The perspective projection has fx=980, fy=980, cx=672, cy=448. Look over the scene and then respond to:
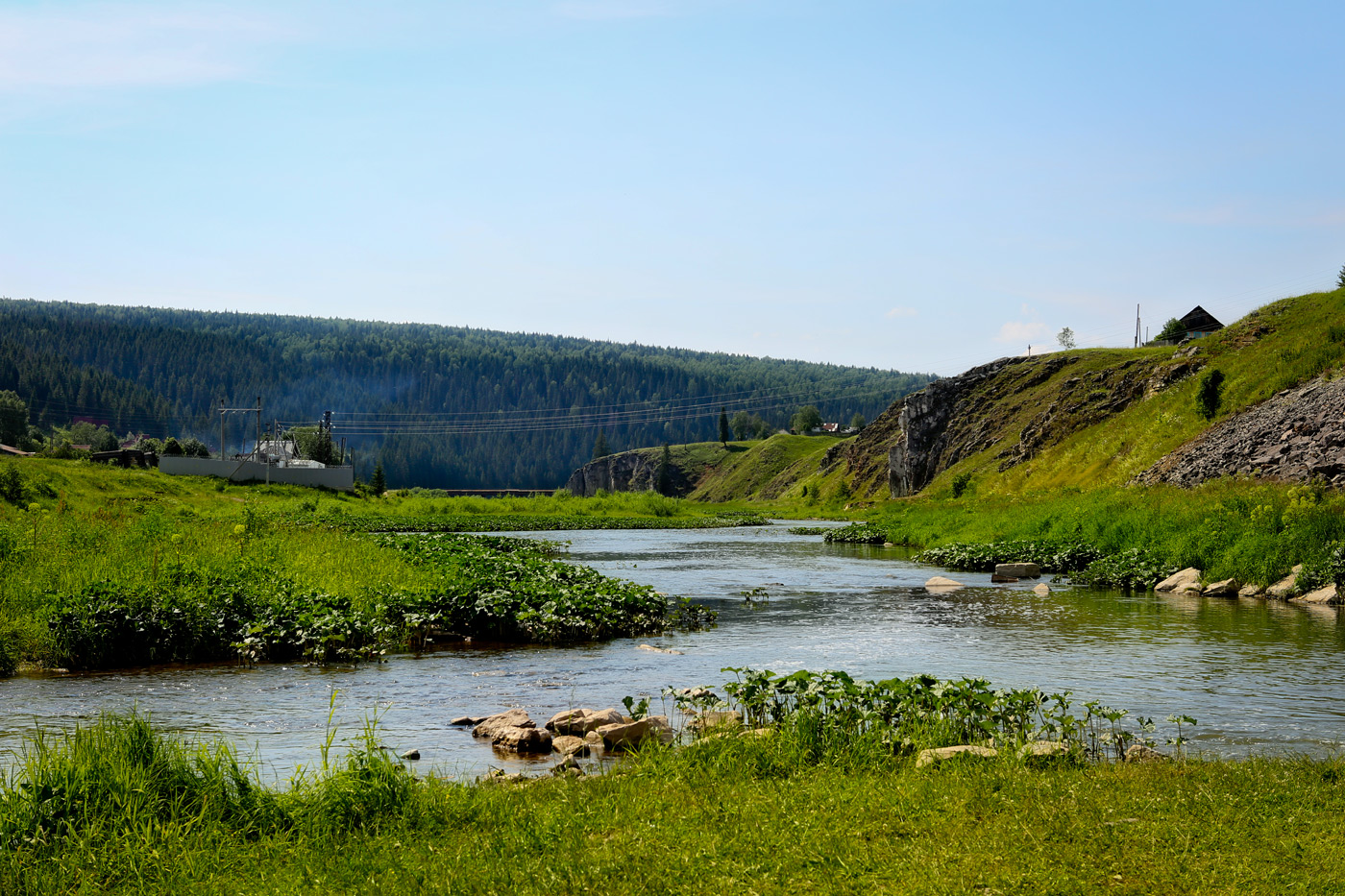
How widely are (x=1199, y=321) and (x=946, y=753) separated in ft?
433

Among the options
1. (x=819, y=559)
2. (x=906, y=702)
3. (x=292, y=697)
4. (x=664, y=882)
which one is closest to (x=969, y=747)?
(x=906, y=702)

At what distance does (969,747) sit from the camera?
1031cm

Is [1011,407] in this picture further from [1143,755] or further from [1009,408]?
[1143,755]

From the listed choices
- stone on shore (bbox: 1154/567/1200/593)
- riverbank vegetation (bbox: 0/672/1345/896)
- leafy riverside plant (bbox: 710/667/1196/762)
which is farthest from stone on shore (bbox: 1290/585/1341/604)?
riverbank vegetation (bbox: 0/672/1345/896)

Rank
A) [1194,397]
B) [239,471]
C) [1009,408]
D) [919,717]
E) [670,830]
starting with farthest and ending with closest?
[1009,408] < [239,471] < [1194,397] < [919,717] < [670,830]

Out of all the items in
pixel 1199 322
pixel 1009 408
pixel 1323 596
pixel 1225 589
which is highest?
pixel 1199 322

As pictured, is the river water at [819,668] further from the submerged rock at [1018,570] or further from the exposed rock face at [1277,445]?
the exposed rock face at [1277,445]

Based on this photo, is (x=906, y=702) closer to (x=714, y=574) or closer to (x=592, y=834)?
(x=592, y=834)

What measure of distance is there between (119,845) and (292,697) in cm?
785

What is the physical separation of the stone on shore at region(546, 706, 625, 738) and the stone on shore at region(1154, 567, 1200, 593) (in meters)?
22.7

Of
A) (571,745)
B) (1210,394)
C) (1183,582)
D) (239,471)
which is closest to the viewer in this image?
(571,745)

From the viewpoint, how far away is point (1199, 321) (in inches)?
4877

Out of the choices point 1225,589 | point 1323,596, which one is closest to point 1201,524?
point 1225,589

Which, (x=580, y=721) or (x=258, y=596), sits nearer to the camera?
(x=580, y=721)
